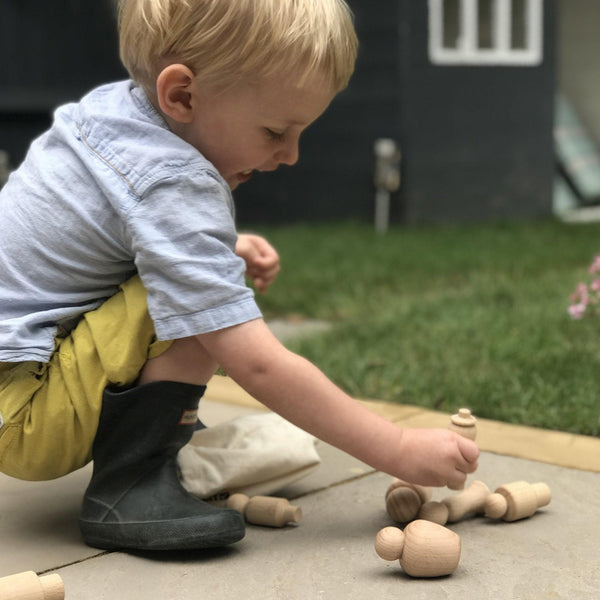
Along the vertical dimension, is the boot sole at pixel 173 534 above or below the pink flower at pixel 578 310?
above

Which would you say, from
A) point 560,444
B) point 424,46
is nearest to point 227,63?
point 560,444

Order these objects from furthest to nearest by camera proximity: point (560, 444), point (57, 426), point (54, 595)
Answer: point (560, 444) < point (57, 426) < point (54, 595)

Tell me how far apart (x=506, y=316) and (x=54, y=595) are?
246cm

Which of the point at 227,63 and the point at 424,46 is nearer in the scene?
the point at 227,63

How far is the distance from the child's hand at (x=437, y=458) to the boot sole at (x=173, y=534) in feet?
0.95

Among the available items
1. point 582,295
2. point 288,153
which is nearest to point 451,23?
point 582,295

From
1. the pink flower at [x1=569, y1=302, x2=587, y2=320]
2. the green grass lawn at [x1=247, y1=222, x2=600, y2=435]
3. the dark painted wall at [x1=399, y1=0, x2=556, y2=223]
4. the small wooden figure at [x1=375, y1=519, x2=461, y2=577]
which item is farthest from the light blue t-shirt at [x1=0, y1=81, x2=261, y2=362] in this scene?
the dark painted wall at [x1=399, y1=0, x2=556, y2=223]

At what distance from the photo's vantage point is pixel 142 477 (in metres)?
1.72

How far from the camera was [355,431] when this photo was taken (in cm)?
162

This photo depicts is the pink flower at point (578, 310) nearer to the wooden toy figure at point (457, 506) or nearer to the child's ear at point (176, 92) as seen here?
the wooden toy figure at point (457, 506)

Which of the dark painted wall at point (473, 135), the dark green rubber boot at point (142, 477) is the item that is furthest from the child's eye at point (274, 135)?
the dark painted wall at point (473, 135)

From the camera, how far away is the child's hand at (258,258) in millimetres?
2158

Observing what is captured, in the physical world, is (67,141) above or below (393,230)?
above

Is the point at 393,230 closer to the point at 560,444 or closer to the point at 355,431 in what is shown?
the point at 560,444
